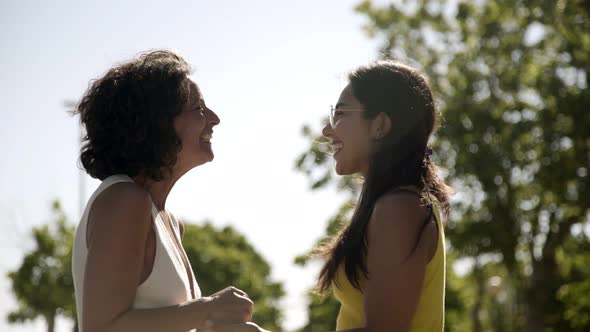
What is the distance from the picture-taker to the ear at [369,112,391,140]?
391cm

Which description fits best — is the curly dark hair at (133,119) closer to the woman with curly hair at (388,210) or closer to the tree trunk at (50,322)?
the woman with curly hair at (388,210)

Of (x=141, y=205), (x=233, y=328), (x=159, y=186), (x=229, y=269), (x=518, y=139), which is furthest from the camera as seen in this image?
(x=229, y=269)

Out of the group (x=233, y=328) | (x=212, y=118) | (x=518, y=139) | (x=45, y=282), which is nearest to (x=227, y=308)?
(x=233, y=328)

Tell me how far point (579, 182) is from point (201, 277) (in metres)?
32.1

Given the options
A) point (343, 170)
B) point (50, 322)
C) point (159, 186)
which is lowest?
point (159, 186)

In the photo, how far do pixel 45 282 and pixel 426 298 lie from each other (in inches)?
1529

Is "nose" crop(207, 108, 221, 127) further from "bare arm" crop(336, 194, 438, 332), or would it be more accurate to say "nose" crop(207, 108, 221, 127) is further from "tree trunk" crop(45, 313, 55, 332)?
"tree trunk" crop(45, 313, 55, 332)

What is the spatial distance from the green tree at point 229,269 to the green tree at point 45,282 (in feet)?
35.4

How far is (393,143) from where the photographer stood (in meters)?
3.90

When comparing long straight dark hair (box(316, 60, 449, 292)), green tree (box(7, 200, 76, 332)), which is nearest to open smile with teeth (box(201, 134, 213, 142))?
long straight dark hair (box(316, 60, 449, 292))

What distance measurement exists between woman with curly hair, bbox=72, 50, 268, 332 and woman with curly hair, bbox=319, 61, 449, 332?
47 centimetres

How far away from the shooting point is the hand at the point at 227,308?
354cm

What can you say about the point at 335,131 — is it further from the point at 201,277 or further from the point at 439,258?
the point at 201,277

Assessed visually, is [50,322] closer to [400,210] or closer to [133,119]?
[133,119]
